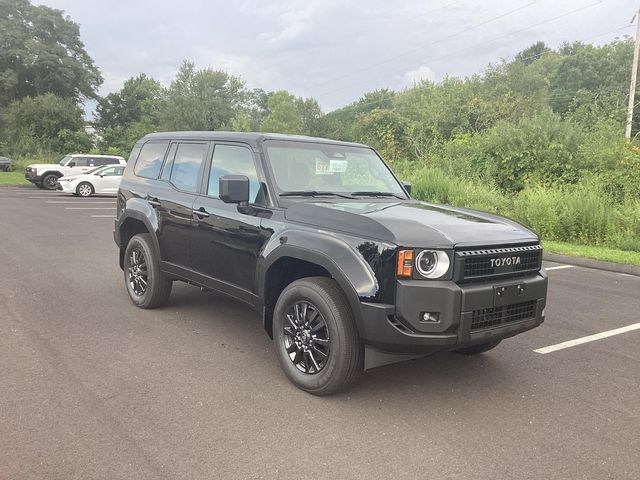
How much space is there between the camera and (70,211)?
16734mm

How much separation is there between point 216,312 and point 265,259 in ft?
6.60

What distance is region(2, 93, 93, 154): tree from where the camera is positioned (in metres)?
38.6

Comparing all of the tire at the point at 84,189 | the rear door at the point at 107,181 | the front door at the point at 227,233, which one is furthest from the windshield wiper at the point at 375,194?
the tire at the point at 84,189

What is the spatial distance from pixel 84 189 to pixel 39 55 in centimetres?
3725

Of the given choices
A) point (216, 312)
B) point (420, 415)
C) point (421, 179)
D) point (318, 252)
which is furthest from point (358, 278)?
point (421, 179)

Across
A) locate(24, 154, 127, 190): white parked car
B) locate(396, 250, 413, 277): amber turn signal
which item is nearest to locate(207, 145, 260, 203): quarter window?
locate(396, 250, 413, 277): amber turn signal

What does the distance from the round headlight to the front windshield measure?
56.3 inches

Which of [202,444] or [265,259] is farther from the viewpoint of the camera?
[265,259]

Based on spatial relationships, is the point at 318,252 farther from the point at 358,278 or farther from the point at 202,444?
the point at 202,444

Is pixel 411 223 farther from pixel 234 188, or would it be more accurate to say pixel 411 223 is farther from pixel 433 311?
pixel 234 188

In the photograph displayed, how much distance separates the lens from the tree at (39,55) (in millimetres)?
51625

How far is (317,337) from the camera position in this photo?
3.82 m

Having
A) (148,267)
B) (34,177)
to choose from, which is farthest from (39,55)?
(148,267)

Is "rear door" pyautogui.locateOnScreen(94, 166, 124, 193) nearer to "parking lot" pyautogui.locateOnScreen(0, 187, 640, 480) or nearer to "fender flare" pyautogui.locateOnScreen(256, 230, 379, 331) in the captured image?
"parking lot" pyautogui.locateOnScreen(0, 187, 640, 480)
